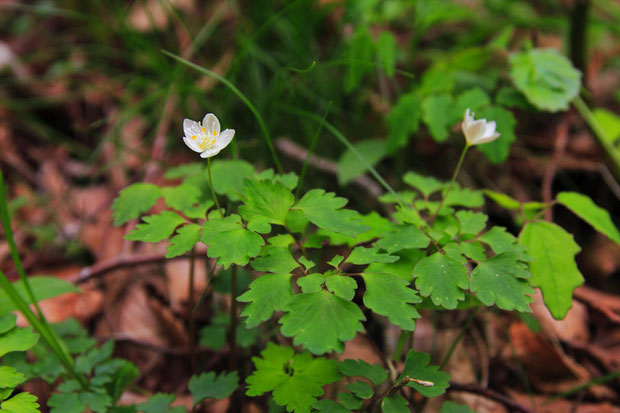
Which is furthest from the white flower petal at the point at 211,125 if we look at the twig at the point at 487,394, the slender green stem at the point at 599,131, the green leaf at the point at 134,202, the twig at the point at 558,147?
the slender green stem at the point at 599,131

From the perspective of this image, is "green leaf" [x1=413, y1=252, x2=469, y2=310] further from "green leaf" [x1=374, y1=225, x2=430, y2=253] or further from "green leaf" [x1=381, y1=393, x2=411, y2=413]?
"green leaf" [x1=381, y1=393, x2=411, y2=413]

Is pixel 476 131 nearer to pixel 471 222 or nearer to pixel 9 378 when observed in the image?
pixel 471 222

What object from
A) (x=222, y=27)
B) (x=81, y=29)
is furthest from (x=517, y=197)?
(x=81, y=29)

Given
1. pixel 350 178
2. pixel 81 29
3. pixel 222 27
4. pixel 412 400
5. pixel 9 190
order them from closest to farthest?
pixel 412 400, pixel 350 178, pixel 9 190, pixel 222 27, pixel 81 29

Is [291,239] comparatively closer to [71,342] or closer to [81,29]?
[71,342]

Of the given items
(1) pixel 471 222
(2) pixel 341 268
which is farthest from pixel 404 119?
(2) pixel 341 268

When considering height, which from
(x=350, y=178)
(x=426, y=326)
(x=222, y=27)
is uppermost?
(x=222, y=27)

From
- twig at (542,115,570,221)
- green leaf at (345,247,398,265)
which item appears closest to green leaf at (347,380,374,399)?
green leaf at (345,247,398,265)
